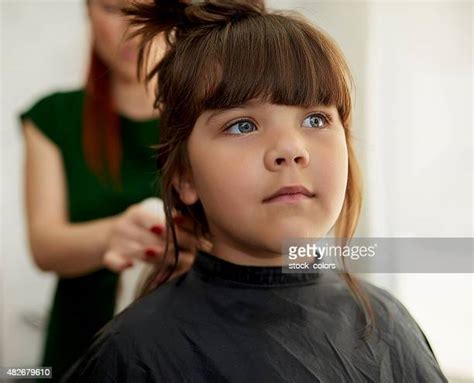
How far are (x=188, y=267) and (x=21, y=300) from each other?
0.47 meters

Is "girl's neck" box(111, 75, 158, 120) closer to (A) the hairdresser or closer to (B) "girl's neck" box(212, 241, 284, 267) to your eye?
(A) the hairdresser

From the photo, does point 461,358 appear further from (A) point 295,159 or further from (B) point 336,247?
(A) point 295,159

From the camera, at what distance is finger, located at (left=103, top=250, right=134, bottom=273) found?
3.66 ft

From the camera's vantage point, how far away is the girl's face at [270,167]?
0.84m

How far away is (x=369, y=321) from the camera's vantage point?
930mm

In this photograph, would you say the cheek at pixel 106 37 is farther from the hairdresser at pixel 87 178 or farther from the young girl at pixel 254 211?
the young girl at pixel 254 211

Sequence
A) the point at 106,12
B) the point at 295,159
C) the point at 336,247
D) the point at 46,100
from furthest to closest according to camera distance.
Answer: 1. the point at 46,100
2. the point at 106,12
3. the point at 336,247
4. the point at 295,159

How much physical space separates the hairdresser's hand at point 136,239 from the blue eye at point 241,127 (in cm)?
28

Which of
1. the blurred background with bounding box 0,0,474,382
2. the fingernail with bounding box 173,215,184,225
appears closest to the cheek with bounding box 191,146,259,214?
the fingernail with bounding box 173,215,184,225

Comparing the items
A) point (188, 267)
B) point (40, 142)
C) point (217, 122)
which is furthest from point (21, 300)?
point (217, 122)

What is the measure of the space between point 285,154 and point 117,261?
40 centimetres

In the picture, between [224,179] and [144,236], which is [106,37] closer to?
[144,236]

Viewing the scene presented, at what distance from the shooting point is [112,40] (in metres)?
1.20

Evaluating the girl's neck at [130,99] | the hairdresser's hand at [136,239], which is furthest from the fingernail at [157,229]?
the girl's neck at [130,99]
